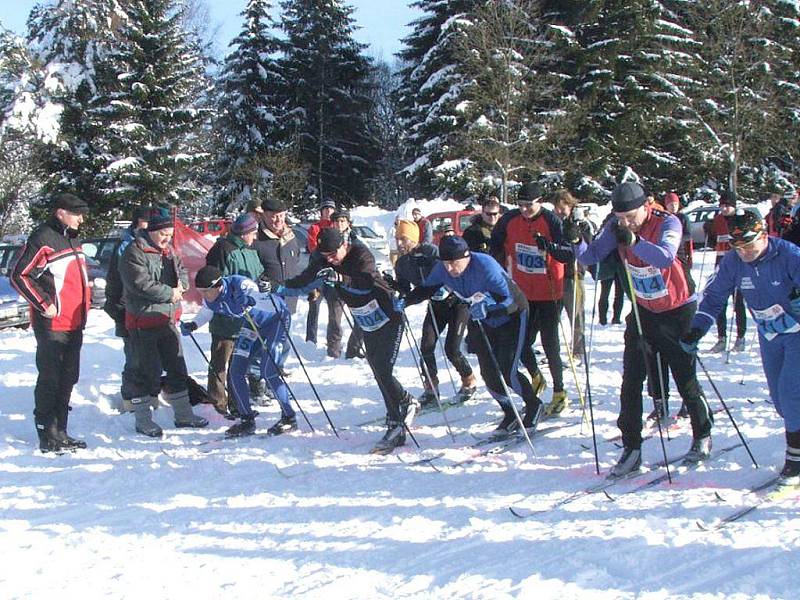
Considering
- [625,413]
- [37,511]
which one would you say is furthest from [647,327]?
[37,511]

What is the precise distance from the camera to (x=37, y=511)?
16.3 ft

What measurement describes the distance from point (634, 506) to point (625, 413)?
0.76 m

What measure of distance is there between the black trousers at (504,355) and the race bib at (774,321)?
1847 mm

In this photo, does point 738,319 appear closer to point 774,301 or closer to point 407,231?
point 407,231

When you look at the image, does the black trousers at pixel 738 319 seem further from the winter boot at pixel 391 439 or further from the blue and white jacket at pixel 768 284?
the winter boot at pixel 391 439

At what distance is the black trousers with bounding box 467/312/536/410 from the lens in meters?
5.98

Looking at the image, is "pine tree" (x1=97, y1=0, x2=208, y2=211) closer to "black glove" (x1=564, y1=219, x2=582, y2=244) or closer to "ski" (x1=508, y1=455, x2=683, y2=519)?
"black glove" (x1=564, y1=219, x2=582, y2=244)

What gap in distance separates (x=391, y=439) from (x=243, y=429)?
4.62ft

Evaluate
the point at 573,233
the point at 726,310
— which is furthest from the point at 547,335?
the point at 726,310

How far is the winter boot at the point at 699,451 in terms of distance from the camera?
5074 millimetres

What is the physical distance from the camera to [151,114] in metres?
32.0

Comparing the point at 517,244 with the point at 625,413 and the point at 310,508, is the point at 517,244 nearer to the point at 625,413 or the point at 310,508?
the point at 625,413

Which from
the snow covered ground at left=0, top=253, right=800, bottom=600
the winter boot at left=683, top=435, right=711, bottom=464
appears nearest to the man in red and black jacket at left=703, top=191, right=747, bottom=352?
the snow covered ground at left=0, top=253, right=800, bottom=600

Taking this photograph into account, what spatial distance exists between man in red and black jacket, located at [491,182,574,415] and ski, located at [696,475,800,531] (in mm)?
2134
